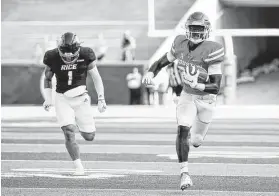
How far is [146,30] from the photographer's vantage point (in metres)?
32.8

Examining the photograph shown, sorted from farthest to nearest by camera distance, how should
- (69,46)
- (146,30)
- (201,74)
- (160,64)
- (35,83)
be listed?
(146,30) → (35,83) → (69,46) → (160,64) → (201,74)

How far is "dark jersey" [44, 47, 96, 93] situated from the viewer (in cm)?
950

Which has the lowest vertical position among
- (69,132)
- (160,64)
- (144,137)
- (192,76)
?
(144,137)

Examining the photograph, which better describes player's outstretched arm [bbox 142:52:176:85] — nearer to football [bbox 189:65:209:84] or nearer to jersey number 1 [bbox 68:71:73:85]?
football [bbox 189:65:209:84]

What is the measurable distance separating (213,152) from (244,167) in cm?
185

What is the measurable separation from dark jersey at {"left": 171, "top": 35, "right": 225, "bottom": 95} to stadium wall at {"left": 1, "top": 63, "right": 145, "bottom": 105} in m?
17.2

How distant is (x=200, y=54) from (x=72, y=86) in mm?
1712

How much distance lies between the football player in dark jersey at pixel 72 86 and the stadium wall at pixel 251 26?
79.0 ft

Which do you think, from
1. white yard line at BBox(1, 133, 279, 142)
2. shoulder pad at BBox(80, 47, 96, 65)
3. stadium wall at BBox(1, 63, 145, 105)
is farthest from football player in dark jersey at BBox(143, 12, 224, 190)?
stadium wall at BBox(1, 63, 145, 105)

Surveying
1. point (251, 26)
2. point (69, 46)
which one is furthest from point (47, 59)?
point (251, 26)

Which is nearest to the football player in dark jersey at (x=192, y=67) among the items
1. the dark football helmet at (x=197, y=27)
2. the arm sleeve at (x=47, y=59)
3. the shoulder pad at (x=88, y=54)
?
the dark football helmet at (x=197, y=27)

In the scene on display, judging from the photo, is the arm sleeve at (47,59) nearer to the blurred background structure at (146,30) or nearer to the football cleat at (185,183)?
the football cleat at (185,183)

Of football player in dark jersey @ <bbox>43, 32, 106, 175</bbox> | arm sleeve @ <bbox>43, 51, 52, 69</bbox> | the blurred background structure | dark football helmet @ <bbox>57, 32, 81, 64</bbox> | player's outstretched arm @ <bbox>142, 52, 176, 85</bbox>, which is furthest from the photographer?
the blurred background structure

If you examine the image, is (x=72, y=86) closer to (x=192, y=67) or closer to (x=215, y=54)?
(x=192, y=67)
